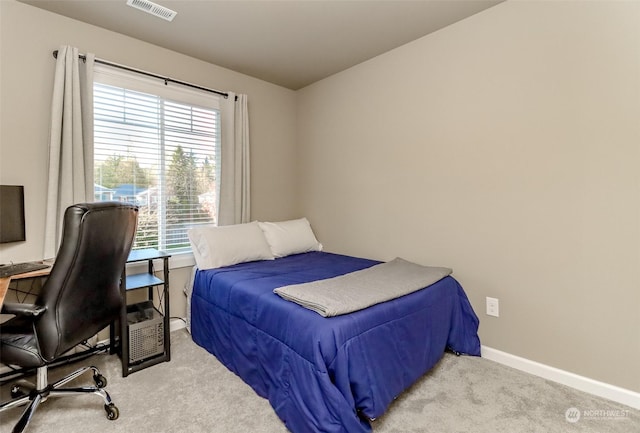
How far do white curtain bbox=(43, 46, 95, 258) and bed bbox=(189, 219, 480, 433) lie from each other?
103 centimetres

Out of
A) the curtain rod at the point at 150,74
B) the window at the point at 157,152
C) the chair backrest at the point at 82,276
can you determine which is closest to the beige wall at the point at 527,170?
the curtain rod at the point at 150,74

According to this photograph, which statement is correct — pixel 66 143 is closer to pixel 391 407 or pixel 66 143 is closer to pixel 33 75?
pixel 33 75

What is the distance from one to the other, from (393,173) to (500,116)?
37.5 inches

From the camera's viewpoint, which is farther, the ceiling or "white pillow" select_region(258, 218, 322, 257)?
"white pillow" select_region(258, 218, 322, 257)

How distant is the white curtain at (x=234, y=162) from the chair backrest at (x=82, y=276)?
139 cm

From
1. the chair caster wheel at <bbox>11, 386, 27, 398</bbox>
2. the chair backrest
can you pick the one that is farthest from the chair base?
the chair backrest

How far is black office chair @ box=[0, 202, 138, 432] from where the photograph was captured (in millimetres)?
1462

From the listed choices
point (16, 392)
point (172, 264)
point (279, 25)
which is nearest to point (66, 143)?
point (172, 264)

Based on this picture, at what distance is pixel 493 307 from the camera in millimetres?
2311

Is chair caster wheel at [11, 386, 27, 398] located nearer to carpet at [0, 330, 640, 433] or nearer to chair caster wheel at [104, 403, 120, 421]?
carpet at [0, 330, 640, 433]

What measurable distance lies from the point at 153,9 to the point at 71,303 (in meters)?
2.00

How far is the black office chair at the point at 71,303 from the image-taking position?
4.80 feet

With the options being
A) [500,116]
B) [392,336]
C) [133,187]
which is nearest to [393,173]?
[500,116]

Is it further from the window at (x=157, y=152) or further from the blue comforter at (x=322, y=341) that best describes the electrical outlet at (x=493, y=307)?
the window at (x=157, y=152)
